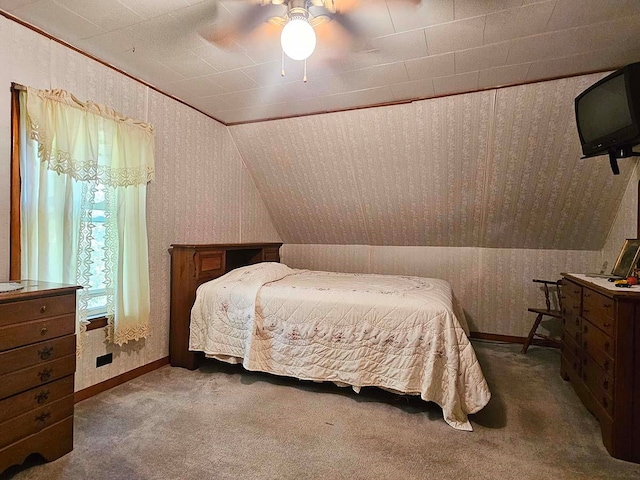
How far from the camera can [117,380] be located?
8.59 feet

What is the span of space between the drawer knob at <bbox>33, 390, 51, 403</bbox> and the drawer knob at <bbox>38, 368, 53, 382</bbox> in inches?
2.4

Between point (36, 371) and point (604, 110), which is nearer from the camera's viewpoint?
point (36, 371)

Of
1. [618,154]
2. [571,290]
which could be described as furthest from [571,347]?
[618,154]

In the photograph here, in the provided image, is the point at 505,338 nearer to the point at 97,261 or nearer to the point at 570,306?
the point at 570,306

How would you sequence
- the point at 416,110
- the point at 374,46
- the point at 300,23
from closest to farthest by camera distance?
1. the point at 300,23
2. the point at 374,46
3. the point at 416,110

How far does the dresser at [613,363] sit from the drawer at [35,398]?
115 inches

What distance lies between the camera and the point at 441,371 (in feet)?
7.25

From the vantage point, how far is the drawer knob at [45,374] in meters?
1.69

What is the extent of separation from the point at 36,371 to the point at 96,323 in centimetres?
81

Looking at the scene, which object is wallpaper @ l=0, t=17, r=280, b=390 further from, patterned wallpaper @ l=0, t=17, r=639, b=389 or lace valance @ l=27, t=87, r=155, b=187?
lace valance @ l=27, t=87, r=155, b=187

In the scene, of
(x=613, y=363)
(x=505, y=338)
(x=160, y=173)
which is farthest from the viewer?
(x=505, y=338)

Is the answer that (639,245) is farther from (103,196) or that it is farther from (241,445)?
(103,196)

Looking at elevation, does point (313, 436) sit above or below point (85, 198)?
below

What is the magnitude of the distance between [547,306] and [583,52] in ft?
8.19
